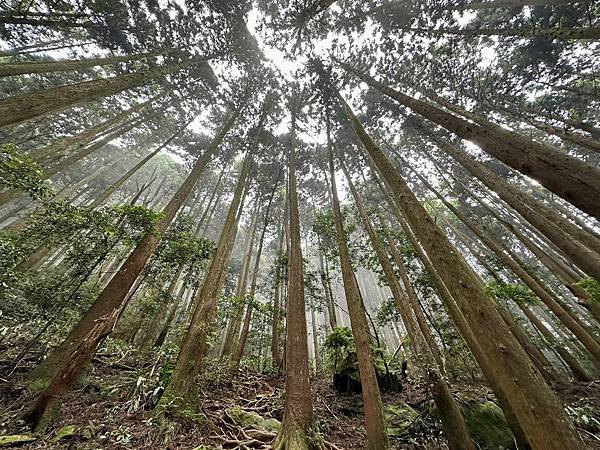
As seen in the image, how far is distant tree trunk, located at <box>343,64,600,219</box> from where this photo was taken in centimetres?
268

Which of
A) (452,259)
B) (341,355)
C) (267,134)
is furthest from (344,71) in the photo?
(341,355)

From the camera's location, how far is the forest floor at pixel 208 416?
3.77m

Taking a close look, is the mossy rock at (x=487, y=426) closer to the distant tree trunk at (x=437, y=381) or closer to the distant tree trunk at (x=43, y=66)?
the distant tree trunk at (x=437, y=381)

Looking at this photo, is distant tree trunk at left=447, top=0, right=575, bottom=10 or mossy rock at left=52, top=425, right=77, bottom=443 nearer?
mossy rock at left=52, top=425, right=77, bottom=443


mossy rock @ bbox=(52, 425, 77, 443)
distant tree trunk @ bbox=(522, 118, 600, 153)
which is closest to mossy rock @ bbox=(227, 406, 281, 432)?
mossy rock @ bbox=(52, 425, 77, 443)

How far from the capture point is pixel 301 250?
21.7 feet

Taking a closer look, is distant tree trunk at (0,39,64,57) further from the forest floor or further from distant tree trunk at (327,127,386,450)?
distant tree trunk at (327,127,386,450)

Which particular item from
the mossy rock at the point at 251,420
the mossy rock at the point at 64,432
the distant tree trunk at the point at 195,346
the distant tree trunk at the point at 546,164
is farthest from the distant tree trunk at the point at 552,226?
the mossy rock at the point at 64,432

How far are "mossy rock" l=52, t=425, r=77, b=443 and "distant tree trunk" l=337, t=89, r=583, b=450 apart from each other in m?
5.60

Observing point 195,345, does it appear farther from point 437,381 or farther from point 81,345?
point 437,381

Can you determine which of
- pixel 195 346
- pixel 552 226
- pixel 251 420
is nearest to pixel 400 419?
pixel 251 420

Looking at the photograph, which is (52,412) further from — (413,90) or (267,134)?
(413,90)

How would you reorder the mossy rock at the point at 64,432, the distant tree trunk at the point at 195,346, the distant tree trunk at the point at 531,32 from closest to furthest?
the mossy rock at the point at 64,432, the distant tree trunk at the point at 195,346, the distant tree trunk at the point at 531,32

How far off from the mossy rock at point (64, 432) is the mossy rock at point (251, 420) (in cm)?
257
